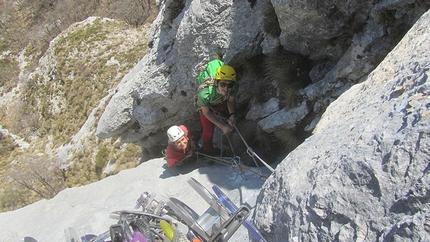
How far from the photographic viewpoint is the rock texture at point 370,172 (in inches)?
90.0

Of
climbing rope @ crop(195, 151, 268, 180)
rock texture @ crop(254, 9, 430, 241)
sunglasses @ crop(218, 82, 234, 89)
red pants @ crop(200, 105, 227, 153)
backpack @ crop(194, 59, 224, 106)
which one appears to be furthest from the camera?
red pants @ crop(200, 105, 227, 153)

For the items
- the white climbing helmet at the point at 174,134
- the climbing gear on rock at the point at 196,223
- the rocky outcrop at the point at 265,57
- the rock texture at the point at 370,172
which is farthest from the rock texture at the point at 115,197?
the rock texture at the point at 370,172

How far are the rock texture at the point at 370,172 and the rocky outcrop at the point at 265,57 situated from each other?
5.76 feet

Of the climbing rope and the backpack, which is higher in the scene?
the backpack

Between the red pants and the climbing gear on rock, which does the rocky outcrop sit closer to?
the red pants

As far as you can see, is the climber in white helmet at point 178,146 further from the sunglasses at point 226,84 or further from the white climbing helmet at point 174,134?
the sunglasses at point 226,84

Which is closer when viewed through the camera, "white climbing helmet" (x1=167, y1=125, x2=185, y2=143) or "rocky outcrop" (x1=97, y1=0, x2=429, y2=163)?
"rocky outcrop" (x1=97, y1=0, x2=429, y2=163)

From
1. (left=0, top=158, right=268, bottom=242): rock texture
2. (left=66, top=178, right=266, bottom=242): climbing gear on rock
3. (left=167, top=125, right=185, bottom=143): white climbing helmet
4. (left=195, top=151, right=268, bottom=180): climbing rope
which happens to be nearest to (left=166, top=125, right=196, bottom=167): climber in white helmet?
(left=167, top=125, right=185, bottom=143): white climbing helmet

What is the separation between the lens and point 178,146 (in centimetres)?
762

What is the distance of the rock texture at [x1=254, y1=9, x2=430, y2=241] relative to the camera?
2.29m

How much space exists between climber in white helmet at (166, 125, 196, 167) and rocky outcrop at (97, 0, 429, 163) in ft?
5.42

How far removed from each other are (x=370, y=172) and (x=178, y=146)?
5.53 m

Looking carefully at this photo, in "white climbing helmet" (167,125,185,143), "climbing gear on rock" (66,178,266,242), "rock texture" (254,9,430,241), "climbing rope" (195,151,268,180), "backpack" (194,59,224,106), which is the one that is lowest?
"climbing rope" (195,151,268,180)

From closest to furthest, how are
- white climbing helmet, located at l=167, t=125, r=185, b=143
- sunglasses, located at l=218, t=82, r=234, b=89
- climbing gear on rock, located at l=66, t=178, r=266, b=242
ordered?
climbing gear on rock, located at l=66, t=178, r=266, b=242 → sunglasses, located at l=218, t=82, r=234, b=89 → white climbing helmet, located at l=167, t=125, r=185, b=143
